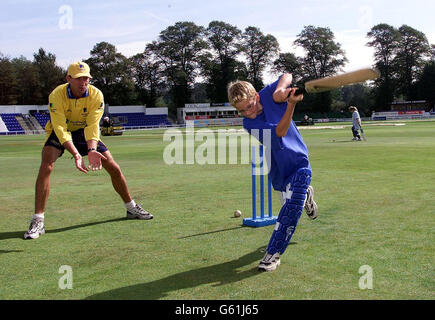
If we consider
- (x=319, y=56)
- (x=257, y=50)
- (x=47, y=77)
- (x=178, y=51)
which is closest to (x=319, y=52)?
(x=319, y=56)

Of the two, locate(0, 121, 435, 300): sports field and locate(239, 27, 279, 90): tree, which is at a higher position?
locate(239, 27, 279, 90): tree

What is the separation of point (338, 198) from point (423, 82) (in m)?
105

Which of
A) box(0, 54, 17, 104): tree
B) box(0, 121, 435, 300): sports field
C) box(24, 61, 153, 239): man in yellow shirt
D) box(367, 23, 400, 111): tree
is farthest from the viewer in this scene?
Answer: box(367, 23, 400, 111): tree

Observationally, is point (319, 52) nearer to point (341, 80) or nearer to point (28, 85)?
point (28, 85)

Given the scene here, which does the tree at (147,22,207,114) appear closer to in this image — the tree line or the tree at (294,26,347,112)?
the tree line

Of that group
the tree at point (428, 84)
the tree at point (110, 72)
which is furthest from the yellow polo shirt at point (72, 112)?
the tree at point (428, 84)

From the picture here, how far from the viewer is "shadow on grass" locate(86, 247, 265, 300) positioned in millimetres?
4423

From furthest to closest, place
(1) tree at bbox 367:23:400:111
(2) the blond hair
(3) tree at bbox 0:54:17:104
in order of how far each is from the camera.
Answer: (1) tree at bbox 367:23:400:111 < (3) tree at bbox 0:54:17:104 < (2) the blond hair

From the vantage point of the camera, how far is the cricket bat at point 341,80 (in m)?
4.43

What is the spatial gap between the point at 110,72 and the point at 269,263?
101 meters

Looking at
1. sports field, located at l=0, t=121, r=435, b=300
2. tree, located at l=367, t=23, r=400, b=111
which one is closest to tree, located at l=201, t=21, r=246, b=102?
tree, located at l=367, t=23, r=400, b=111

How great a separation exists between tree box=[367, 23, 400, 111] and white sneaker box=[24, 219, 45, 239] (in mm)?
109412

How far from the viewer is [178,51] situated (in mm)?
110625

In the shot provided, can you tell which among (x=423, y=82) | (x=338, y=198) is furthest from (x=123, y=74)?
(x=338, y=198)
